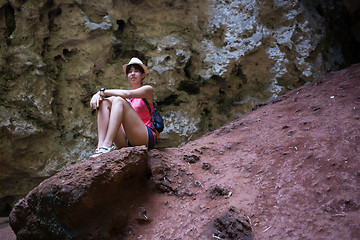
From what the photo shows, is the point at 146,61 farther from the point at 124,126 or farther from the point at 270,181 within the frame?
the point at 270,181

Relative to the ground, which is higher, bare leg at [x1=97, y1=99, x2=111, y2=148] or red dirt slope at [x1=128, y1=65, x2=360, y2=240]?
bare leg at [x1=97, y1=99, x2=111, y2=148]

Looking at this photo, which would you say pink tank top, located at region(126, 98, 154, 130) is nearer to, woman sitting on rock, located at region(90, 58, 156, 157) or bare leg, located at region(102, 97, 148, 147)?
woman sitting on rock, located at region(90, 58, 156, 157)

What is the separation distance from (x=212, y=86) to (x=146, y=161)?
12.0 ft

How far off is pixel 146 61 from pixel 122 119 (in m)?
3.14

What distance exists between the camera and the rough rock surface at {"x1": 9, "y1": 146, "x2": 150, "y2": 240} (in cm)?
201

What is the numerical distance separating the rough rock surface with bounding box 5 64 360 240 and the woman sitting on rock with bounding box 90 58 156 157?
28 centimetres

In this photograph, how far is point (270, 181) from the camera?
6.87ft

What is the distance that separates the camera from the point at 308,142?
2.38 meters

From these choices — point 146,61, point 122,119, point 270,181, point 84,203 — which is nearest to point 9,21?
point 146,61

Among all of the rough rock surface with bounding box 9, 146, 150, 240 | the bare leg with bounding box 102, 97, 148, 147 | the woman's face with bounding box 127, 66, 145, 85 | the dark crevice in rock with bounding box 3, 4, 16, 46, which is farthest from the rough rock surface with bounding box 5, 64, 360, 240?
the dark crevice in rock with bounding box 3, 4, 16, 46

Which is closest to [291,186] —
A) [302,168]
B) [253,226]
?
[302,168]

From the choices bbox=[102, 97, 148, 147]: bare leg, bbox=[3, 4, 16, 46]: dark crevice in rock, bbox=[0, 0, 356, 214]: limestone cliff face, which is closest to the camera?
bbox=[102, 97, 148, 147]: bare leg

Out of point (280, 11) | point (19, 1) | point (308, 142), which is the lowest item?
point (308, 142)

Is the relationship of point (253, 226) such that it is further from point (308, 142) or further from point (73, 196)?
point (73, 196)
